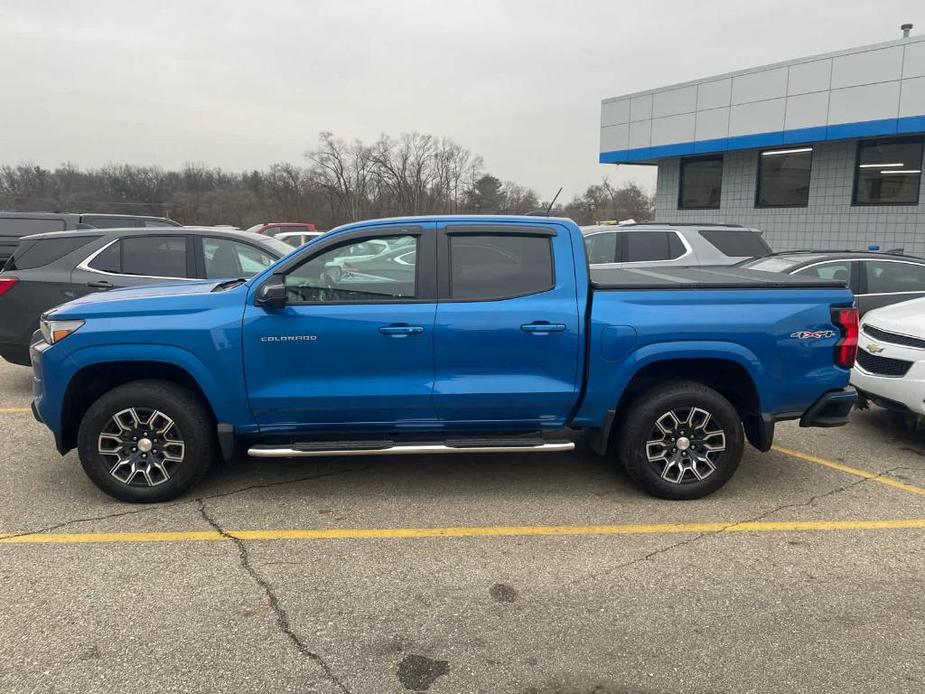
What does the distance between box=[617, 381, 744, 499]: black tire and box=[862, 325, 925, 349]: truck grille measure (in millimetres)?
2146

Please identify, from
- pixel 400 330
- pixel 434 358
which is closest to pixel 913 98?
pixel 434 358

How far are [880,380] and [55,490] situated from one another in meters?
6.50

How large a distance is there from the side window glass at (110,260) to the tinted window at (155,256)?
5cm

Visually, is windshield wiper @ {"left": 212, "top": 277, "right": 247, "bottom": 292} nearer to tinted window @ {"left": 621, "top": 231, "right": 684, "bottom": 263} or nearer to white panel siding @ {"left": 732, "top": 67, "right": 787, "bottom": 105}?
tinted window @ {"left": 621, "top": 231, "right": 684, "bottom": 263}

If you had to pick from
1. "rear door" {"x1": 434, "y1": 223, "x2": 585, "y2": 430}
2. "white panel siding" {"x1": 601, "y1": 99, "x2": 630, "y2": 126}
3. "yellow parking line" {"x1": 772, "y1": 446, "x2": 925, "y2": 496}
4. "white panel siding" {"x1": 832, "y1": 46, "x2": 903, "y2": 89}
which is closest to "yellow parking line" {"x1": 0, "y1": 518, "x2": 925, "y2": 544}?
"yellow parking line" {"x1": 772, "y1": 446, "x2": 925, "y2": 496}

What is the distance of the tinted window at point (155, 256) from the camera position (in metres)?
7.26

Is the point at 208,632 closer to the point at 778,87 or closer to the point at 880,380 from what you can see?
the point at 880,380

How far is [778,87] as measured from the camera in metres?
16.4

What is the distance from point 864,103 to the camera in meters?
14.9

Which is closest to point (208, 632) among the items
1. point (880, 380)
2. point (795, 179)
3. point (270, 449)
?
point (270, 449)

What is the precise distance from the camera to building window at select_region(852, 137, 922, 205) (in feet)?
49.2

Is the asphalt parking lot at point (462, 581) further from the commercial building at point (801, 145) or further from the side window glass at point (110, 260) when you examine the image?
the commercial building at point (801, 145)

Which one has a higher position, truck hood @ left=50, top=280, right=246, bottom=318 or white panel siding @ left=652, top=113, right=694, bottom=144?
white panel siding @ left=652, top=113, right=694, bottom=144

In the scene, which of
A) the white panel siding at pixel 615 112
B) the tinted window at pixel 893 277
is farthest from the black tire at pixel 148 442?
the white panel siding at pixel 615 112
